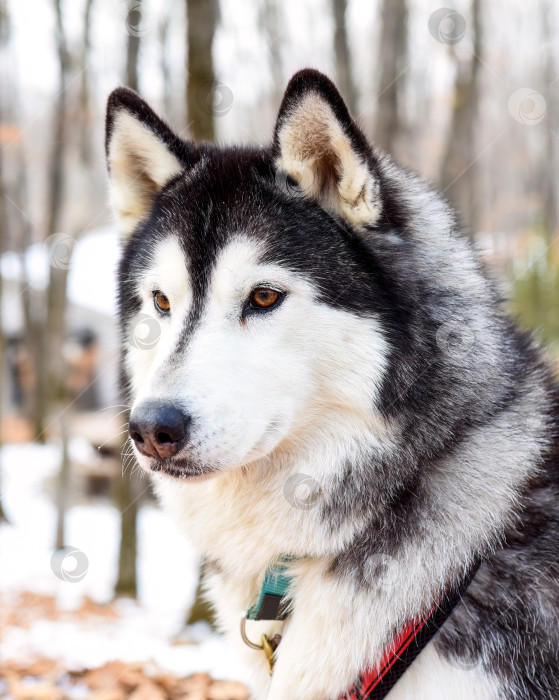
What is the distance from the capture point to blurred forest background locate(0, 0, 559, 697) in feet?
17.9

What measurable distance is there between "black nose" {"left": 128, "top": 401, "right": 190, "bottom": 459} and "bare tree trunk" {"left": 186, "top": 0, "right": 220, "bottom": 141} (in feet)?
10.1

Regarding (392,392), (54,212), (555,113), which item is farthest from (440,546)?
(555,113)

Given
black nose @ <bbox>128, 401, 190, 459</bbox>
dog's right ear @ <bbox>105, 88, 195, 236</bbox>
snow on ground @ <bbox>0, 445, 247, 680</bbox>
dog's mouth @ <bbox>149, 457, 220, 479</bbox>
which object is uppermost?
dog's right ear @ <bbox>105, 88, 195, 236</bbox>

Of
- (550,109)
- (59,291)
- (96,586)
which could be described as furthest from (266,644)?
(550,109)

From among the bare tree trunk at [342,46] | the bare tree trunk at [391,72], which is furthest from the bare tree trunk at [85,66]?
the bare tree trunk at [391,72]

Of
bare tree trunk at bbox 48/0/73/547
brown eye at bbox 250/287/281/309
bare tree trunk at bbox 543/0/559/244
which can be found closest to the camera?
brown eye at bbox 250/287/281/309

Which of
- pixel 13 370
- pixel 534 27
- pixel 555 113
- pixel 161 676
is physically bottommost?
pixel 13 370

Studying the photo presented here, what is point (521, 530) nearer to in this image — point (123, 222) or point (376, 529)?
point (376, 529)

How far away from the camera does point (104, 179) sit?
3379 mm

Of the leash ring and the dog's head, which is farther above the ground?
the dog's head

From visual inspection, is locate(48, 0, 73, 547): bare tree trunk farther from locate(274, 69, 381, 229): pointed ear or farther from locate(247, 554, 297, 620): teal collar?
locate(247, 554, 297, 620): teal collar

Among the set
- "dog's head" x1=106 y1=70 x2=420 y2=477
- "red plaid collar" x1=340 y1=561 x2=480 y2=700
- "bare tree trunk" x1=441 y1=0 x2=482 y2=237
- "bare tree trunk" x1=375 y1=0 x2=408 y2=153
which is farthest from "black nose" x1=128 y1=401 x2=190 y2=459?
"bare tree trunk" x1=441 y1=0 x2=482 y2=237

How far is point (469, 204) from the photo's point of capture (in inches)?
447

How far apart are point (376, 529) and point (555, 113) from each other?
95.8 ft
